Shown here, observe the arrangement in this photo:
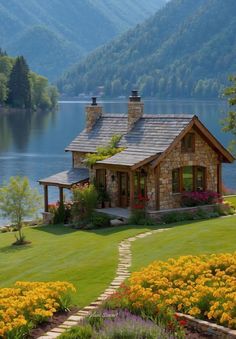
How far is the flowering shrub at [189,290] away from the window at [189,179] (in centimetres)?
1706

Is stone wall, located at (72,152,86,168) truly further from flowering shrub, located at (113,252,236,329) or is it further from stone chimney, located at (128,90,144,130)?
flowering shrub, located at (113,252,236,329)

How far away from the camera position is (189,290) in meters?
15.9

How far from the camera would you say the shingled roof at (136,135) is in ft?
114

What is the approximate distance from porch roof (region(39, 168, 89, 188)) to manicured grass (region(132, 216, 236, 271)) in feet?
34.3

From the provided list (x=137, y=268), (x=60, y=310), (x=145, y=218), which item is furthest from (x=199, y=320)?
(x=145, y=218)

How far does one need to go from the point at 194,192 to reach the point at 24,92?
15362 cm

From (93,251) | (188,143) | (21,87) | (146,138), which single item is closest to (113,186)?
(146,138)

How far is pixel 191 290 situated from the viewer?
15859 mm

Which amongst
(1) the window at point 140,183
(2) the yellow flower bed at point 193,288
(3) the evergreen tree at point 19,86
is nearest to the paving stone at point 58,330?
(2) the yellow flower bed at point 193,288

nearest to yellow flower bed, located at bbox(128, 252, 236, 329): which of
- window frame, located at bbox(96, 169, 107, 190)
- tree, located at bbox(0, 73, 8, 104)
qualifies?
window frame, located at bbox(96, 169, 107, 190)

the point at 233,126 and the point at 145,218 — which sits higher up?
the point at 233,126

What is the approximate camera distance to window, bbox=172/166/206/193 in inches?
1390

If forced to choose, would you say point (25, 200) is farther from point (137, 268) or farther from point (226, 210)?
point (137, 268)

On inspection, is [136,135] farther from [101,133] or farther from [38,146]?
[38,146]
